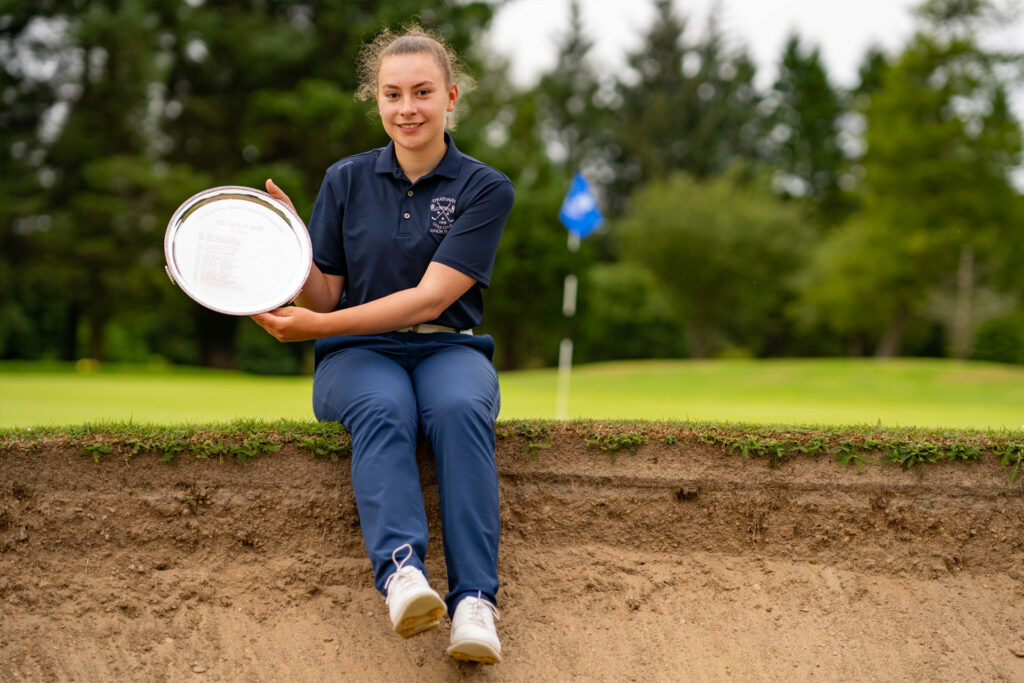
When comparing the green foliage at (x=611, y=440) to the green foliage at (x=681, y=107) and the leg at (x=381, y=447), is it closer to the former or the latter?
the leg at (x=381, y=447)

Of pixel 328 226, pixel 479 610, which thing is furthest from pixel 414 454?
pixel 328 226

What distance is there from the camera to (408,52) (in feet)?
10.5

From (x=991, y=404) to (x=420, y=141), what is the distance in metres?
11.7

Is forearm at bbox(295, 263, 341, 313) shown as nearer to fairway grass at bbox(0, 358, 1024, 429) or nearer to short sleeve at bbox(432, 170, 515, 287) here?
short sleeve at bbox(432, 170, 515, 287)

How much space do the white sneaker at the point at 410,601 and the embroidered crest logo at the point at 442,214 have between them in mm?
1287

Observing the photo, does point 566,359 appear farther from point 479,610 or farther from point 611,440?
point 479,610

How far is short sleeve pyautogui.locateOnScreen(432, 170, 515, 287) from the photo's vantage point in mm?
3139

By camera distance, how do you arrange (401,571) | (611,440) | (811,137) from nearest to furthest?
(401,571) < (611,440) < (811,137)

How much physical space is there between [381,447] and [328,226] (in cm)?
99

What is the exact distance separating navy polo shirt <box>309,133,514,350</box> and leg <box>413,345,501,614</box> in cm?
45

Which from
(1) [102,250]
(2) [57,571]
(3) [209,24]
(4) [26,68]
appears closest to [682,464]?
(2) [57,571]

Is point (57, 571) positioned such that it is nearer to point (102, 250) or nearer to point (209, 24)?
point (102, 250)

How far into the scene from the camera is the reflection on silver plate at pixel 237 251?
2.85m

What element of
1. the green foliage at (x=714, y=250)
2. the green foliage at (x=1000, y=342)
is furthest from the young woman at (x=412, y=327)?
the green foliage at (x=714, y=250)
